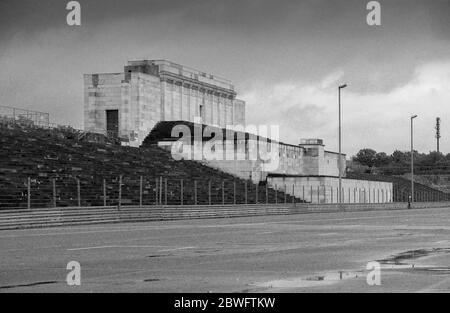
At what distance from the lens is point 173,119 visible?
76688 mm

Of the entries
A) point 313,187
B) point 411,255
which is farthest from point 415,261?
point 313,187

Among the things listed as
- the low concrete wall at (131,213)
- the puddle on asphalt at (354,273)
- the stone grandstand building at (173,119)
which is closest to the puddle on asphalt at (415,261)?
the puddle on asphalt at (354,273)

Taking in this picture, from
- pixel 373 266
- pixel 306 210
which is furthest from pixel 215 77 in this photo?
pixel 373 266

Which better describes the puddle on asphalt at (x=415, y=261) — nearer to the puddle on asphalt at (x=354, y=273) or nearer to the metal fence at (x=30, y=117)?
the puddle on asphalt at (x=354, y=273)

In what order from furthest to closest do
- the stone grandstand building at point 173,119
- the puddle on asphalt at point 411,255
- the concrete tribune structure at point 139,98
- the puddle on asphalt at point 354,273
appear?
the concrete tribune structure at point 139,98, the stone grandstand building at point 173,119, the puddle on asphalt at point 411,255, the puddle on asphalt at point 354,273

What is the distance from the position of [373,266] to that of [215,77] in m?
73.9

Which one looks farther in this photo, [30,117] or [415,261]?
[30,117]

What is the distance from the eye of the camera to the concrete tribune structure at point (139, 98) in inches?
2835

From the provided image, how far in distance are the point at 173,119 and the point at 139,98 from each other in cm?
531

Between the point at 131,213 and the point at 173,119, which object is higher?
the point at 173,119

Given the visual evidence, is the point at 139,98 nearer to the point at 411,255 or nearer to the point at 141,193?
the point at 141,193
